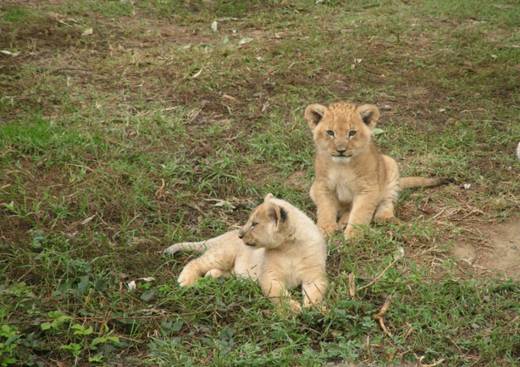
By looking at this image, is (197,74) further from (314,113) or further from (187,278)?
(187,278)

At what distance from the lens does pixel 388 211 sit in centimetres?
666

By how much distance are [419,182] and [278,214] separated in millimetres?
2168

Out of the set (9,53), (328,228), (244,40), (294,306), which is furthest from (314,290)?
(244,40)

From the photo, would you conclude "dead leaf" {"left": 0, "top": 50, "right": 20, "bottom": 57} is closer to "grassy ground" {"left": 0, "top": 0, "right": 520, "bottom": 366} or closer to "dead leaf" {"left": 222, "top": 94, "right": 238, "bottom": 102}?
"grassy ground" {"left": 0, "top": 0, "right": 520, "bottom": 366}

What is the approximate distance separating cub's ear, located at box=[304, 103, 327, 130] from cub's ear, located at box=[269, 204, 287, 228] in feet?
5.26

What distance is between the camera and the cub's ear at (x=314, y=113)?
6758 mm

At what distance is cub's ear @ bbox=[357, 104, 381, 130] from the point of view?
6707 millimetres

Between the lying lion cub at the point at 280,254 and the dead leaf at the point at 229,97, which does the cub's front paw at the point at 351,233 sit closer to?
the lying lion cub at the point at 280,254

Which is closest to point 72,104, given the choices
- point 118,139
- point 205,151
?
point 118,139

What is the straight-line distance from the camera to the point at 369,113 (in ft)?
22.1

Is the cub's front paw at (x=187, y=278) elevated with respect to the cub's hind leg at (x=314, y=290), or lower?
lower

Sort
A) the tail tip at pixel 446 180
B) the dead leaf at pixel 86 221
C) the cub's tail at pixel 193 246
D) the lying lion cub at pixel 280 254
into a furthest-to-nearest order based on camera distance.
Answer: the tail tip at pixel 446 180 < the dead leaf at pixel 86 221 < the cub's tail at pixel 193 246 < the lying lion cub at pixel 280 254

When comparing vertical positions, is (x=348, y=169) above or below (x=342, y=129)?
below

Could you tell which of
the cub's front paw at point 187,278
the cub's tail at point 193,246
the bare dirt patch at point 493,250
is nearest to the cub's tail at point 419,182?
the bare dirt patch at point 493,250
